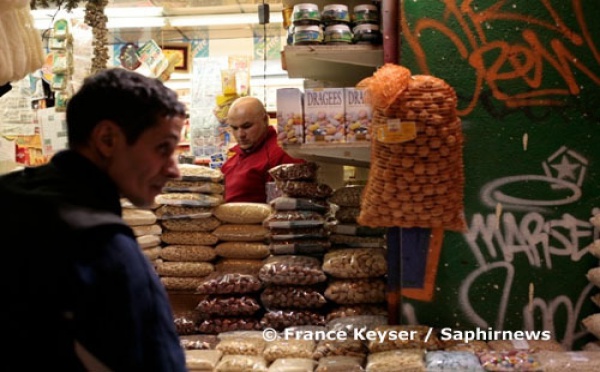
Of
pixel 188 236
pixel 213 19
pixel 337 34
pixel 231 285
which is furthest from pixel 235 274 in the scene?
pixel 213 19

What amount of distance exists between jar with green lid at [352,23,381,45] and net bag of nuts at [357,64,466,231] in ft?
1.61

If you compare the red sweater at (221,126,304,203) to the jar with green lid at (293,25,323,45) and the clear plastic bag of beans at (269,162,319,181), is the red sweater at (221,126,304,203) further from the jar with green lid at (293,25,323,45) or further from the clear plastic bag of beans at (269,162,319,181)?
the jar with green lid at (293,25,323,45)

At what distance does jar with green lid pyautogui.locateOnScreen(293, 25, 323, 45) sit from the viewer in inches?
127

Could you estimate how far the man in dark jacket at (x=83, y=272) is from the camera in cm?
123

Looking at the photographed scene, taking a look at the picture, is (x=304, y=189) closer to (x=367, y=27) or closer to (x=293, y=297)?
(x=293, y=297)

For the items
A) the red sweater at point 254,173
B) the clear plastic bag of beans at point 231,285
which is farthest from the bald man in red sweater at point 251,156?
the clear plastic bag of beans at point 231,285

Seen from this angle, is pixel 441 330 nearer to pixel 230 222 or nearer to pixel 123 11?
pixel 230 222

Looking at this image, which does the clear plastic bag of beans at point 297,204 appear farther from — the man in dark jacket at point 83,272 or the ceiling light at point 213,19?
the ceiling light at point 213,19

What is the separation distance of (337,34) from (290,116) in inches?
18.5

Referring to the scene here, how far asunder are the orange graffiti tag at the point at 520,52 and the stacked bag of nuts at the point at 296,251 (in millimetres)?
A: 1020

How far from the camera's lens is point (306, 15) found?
3229 mm

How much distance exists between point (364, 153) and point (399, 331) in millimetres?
859

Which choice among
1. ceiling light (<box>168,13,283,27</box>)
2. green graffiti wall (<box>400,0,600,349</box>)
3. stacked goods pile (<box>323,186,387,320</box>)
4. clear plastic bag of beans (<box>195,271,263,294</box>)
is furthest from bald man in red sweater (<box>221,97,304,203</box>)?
ceiling light (<box>168,13,283,27</box>)

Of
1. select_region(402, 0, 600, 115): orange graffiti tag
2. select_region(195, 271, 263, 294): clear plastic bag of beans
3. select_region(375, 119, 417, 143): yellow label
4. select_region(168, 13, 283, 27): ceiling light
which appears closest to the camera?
select_region(375, 119, 417, 143): yellow label
